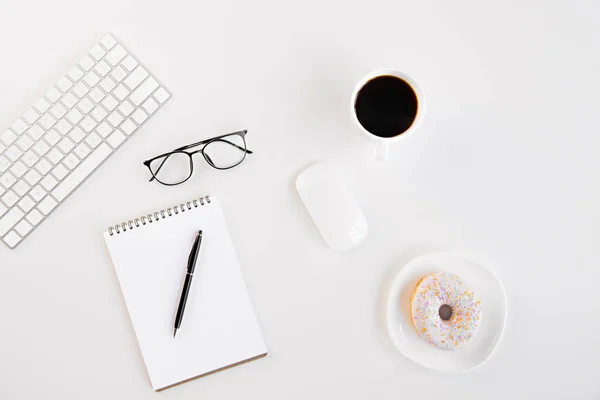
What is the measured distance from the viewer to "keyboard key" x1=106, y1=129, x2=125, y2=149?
0.82 m

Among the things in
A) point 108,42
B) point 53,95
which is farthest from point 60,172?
point 108,42

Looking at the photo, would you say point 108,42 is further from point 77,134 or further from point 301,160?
point 301,160

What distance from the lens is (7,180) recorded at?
0.82 metres

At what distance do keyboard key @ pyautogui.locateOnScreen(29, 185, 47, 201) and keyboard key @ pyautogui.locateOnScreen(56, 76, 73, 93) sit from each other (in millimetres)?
174

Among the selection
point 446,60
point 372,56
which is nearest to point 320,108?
point 372,56

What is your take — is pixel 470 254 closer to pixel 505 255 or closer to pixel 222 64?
pixel 505 255

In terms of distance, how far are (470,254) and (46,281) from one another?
76 centimetres

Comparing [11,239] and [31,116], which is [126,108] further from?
[11,239]

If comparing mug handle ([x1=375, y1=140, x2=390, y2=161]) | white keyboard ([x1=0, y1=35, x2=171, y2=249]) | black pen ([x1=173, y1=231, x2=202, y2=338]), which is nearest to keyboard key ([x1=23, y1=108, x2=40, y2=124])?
white keyboard ([x1=0, y1=35, x2=171, y2=249])

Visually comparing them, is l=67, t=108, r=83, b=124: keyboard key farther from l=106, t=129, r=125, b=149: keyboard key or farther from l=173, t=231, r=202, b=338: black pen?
l=173, t=231, r=202, b=338: black pen

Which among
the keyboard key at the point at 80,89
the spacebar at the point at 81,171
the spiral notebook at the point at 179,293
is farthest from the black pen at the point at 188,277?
the keyboard key at the point at 80,89

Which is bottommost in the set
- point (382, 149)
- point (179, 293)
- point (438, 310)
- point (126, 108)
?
point (438, 310)

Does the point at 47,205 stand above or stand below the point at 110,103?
below

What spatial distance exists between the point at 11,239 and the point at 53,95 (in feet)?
0.86
